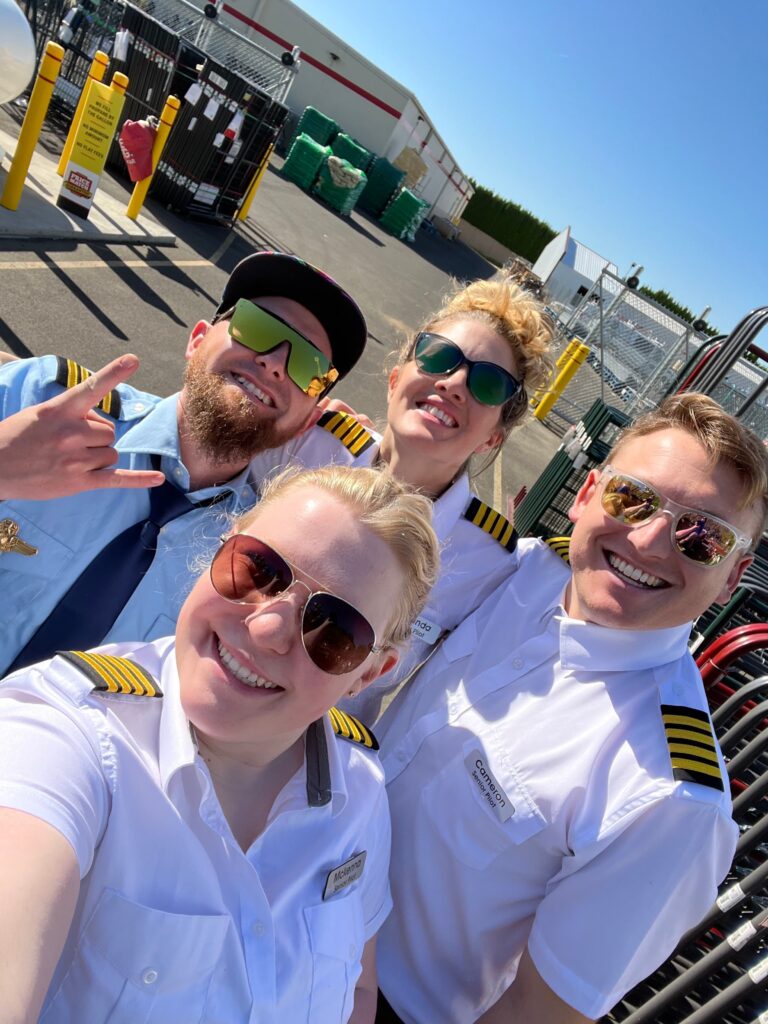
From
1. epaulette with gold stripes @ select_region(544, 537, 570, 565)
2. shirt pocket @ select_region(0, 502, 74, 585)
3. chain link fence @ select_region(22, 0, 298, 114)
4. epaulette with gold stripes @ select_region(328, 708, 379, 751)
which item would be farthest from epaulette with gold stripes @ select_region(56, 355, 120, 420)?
chain link fence @ select_region(22, 0, 298, 114)

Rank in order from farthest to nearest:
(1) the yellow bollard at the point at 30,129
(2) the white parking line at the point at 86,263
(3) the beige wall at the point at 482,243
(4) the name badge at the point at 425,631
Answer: (3) the beige wall at the point at 482,243
(1) the yellow bollard at the point at 30,129
(2) the white parking line at the point at 86,263
(4) the name badge at the point at 425,631

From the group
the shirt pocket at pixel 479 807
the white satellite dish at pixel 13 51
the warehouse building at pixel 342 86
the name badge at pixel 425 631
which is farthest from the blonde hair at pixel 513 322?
the warehouse building at pixel 342 86

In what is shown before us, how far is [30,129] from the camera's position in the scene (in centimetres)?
752

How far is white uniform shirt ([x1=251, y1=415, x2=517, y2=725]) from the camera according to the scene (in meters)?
2.31

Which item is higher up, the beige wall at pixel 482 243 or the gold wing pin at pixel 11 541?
the beige wall at pixel 482 243

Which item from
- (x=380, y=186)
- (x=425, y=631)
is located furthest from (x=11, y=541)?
(x=380, y=186)

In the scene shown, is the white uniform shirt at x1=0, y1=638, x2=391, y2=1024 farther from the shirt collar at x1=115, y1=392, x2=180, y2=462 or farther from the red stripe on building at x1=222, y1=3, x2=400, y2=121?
the red stripe on building at x1=222, y1=3, x2=400, y2=121

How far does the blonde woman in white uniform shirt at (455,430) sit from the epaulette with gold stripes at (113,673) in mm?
1036

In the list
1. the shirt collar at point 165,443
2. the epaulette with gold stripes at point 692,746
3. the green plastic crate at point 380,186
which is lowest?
the shirt collar at point 165,443

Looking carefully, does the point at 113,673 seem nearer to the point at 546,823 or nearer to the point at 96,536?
the point at 96,536

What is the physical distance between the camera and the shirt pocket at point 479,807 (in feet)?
5.51

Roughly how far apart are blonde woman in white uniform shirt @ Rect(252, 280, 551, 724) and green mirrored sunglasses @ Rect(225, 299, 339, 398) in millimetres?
309

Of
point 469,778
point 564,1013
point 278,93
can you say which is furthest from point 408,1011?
point 278,93

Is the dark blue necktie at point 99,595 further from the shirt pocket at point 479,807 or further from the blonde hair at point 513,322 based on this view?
the blonde hair at point 513,322
